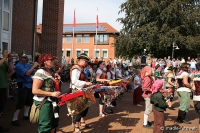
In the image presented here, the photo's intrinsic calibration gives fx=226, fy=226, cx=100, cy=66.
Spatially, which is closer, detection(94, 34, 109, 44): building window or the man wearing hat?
the man wearing hat

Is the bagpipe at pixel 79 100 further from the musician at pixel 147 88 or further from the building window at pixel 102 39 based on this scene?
the building window at pixel 102 39

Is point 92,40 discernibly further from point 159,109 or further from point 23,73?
point 159,109

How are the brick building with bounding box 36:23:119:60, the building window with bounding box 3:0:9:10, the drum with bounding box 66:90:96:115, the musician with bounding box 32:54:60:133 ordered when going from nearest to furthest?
1. the musician with bounding box 32:54:60:133
2. the drum with bounding box 66:90:96:115
3. the building window with bounding box 3:0:9:10
4. the brick building with bounding box 36:23:119:60

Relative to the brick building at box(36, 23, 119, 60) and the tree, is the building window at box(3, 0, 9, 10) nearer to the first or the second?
the tree

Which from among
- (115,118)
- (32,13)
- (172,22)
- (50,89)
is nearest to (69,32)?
(172,22)

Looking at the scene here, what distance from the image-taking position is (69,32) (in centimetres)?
5459

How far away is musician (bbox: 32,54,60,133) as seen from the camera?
409 cm

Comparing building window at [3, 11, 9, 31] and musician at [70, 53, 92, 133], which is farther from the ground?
building window at [3, 11, 9, 31]

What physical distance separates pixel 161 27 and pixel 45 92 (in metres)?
37.2

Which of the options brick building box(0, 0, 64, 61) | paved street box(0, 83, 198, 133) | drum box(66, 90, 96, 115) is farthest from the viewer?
brick building box(0, 0, 64, 61)

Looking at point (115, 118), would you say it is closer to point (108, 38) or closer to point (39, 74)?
point (39, 74)

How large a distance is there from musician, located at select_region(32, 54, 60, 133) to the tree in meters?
33.6

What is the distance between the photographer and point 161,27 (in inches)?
1526

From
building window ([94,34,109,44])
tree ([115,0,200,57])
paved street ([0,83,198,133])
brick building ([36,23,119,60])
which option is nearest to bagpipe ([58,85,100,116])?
paved street ([0,83,198,133])
